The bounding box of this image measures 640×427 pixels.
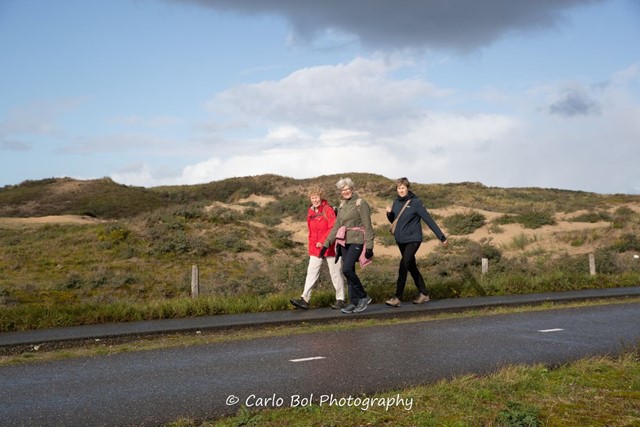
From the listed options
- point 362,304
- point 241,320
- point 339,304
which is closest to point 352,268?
point 362,304

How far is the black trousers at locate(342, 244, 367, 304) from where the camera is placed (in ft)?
44.0

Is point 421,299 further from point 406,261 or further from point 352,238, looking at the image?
point 352,238

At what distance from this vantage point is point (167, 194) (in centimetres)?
8594

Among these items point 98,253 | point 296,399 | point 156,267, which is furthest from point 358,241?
point 98,253

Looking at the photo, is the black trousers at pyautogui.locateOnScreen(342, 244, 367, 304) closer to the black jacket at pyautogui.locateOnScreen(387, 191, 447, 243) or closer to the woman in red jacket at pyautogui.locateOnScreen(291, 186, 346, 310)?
the woman in red jacket at pyautogui.locateOnScreen(291, 186, 346, 310)

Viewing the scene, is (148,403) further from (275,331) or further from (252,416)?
(275,331)

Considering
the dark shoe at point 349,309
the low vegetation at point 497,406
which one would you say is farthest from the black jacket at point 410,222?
the low vegetation at point 497,406

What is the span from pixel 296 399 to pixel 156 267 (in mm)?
21042

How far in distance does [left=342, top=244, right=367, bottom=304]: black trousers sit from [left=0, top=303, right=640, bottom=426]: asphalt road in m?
1.97

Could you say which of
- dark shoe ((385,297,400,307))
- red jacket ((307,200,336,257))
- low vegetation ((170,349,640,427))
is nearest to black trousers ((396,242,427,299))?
dark shoe ((385,297,400,307))

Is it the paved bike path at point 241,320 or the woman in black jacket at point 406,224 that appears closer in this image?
the paved bike path at point 241,320

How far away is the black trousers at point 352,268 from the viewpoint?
13406 mm

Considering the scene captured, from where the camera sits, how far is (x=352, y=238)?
13.5 m

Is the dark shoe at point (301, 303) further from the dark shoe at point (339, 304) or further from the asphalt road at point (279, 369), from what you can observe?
the asphalt road at point (279, 369)
